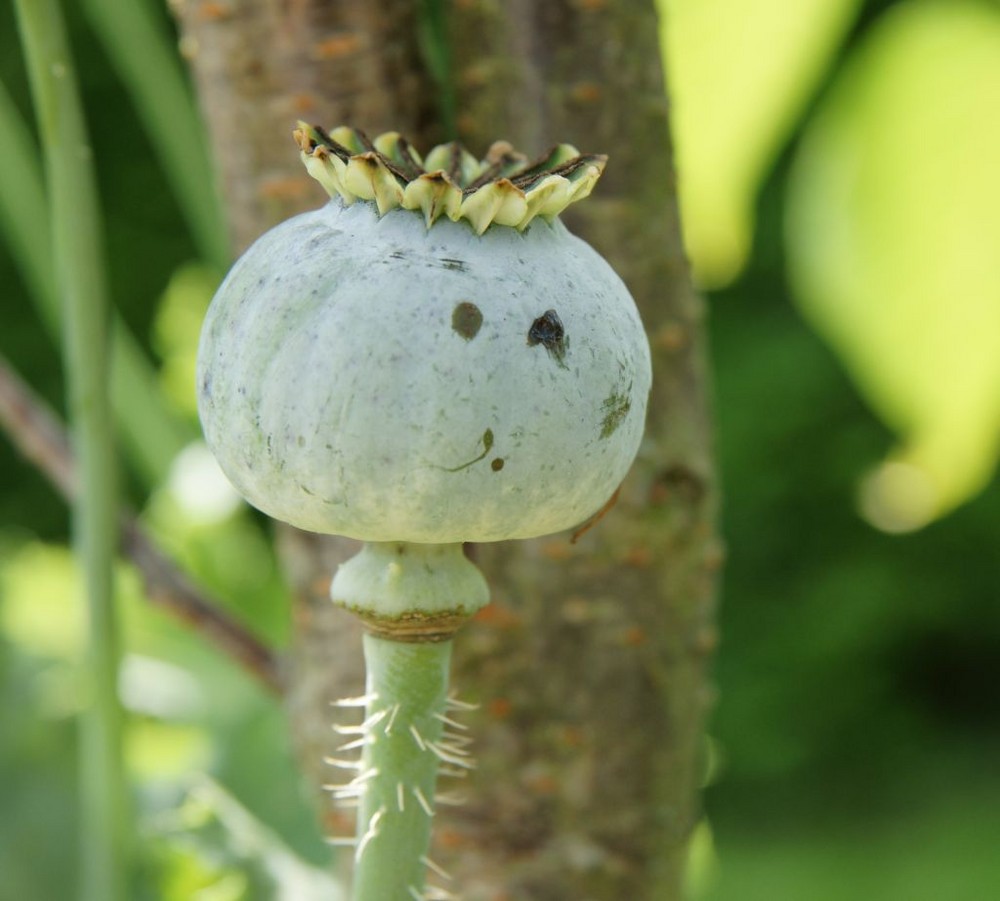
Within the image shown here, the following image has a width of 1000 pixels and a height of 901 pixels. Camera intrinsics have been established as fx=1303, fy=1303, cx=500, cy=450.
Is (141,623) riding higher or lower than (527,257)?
higher

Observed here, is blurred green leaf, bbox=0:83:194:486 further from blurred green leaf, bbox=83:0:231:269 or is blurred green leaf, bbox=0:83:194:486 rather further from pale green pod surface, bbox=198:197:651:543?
pale green pod surface, bbox=198:197:651:543

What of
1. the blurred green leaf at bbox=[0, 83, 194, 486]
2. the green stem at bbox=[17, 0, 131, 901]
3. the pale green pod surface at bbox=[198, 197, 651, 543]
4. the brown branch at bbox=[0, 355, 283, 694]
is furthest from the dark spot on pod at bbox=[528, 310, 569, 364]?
the blurred green leaf at bbox=[0, 83, 194, 486]

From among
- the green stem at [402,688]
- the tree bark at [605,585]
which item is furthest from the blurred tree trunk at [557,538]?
the green stem at [402,688]

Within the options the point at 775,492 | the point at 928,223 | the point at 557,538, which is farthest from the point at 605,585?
the point at 775,492

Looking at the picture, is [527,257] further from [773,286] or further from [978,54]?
[773,286]

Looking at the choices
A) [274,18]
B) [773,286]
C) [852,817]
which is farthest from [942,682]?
[274,18]

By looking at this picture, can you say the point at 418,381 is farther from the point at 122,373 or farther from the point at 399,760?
the point at 122,373

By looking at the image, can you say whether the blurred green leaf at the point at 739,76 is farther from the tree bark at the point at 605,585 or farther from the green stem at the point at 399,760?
the green stem at the point at 399,760
